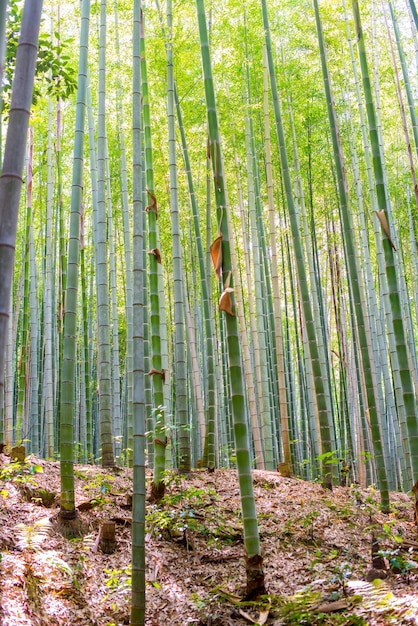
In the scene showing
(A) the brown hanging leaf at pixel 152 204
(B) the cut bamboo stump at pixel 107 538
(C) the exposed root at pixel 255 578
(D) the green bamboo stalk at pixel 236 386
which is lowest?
(C) the exposed root at pixel 255 578

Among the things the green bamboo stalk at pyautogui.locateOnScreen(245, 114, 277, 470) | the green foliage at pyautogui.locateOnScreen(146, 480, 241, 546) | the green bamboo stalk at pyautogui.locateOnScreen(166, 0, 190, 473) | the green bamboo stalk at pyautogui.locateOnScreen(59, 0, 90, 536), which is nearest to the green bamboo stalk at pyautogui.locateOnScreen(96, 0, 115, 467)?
the green bamboo stalk at pyautogui.locateOnScreen(166, 0, 190, 473)

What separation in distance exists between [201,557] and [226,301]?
1.66 m

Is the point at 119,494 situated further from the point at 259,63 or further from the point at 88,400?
the point at 259,63

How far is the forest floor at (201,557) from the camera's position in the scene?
260cm

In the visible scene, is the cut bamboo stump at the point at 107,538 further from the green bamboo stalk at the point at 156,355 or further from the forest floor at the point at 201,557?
the green bamboo stalk at the point at 156,355

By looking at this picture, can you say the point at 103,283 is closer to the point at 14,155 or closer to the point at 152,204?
the point at 152,204

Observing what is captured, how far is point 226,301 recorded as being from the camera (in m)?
2.87

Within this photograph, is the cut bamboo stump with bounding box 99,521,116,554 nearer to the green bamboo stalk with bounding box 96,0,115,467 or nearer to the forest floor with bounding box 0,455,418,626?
the forest floor with bounding box 0,455,418,626

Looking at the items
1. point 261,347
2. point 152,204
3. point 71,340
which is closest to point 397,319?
point 152,204

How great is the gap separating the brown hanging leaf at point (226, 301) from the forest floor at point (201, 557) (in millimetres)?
1296

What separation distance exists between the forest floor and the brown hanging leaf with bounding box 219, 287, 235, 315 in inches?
51.0

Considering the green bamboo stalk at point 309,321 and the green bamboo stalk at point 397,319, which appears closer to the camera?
the green bamboo stalk at point 397,319

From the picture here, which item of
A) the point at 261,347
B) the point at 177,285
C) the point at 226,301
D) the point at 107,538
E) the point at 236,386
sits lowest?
the point at 107,538

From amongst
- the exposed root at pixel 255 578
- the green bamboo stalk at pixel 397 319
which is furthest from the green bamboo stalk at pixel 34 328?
the exposed root at pixel 255 578
